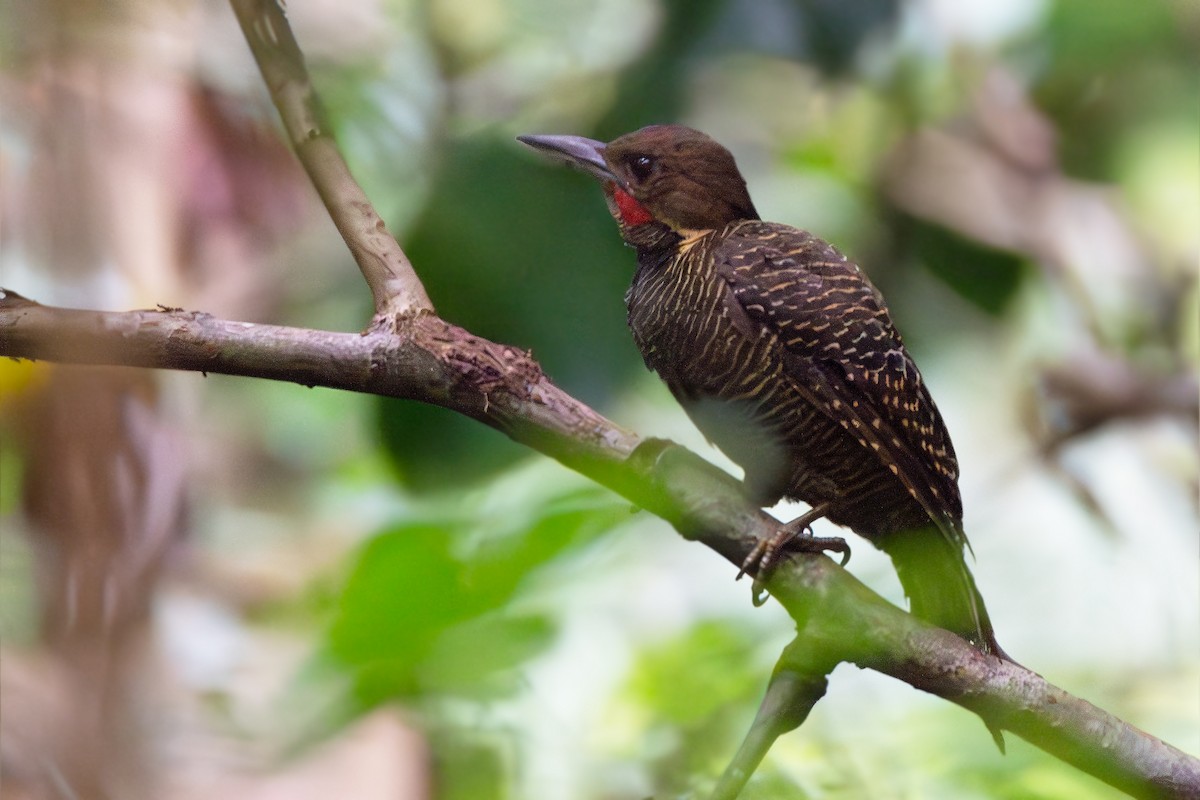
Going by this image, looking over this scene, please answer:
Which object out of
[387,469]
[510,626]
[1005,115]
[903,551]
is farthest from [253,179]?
[510,626]

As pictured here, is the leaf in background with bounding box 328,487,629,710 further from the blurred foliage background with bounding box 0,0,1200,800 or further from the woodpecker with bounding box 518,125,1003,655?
the woodpecker with bounding box 518,125,1003,655

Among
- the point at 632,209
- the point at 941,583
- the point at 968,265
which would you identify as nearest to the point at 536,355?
the point at 632,209

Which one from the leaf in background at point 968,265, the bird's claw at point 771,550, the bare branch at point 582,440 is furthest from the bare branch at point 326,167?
the leaf in background at point 968,265

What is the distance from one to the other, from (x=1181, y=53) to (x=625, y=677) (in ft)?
6.79

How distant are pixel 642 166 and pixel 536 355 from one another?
1.33ft

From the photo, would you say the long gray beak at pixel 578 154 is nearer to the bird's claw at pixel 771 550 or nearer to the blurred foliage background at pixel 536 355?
the blurred foliage background at pixel 536 355

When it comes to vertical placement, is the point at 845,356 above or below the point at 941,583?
above

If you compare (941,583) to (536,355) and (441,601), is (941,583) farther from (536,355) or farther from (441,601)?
(441,601)

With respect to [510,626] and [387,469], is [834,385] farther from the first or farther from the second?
[510,626]

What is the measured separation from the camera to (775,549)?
1.50 metres

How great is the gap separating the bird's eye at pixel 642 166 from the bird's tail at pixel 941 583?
0.72 metres

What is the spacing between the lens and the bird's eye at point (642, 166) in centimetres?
199

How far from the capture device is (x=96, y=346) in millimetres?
1201

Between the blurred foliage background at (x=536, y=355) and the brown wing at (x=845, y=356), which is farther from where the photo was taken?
the brown wing at (x=845, y=356)
